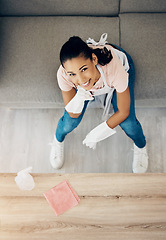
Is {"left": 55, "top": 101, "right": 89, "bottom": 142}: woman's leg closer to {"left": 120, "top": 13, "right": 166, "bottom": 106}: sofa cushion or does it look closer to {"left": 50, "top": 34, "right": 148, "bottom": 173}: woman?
{"left": 50, "top": 34, "right": 148, "bottom": 173}: woman

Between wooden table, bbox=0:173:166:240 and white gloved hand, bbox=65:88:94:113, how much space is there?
0.35 meters

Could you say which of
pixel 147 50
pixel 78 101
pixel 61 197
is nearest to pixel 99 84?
pixel 78 101

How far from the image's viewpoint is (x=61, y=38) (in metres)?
1.40

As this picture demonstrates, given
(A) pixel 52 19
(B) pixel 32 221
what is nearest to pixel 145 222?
(B) pixel 32 221

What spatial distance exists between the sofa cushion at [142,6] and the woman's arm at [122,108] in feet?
2.18

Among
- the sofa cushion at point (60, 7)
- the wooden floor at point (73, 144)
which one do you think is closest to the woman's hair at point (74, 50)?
the sofa cushion at point (60, 7)

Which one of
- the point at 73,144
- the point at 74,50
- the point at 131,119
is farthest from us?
the point at 73,144

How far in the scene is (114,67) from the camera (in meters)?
1.03

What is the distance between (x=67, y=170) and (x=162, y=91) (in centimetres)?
80

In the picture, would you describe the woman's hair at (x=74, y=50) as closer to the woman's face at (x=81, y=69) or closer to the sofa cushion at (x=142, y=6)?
the woman's face at (x=81, y=69)

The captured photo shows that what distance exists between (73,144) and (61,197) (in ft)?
2.03

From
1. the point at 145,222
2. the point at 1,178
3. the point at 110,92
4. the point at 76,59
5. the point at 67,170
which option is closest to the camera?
the point at 76,59

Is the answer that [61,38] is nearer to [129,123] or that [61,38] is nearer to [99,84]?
[99,84]

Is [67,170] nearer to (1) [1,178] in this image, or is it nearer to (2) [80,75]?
(1) [1,178]
